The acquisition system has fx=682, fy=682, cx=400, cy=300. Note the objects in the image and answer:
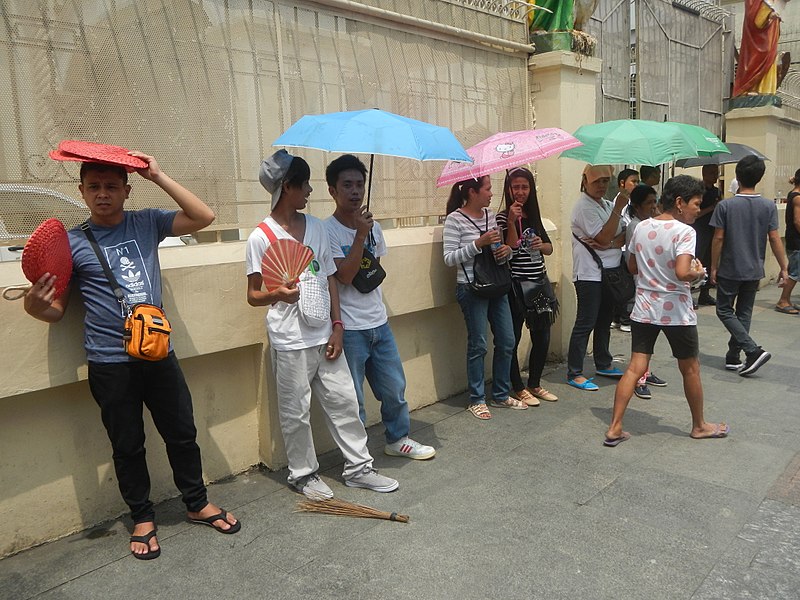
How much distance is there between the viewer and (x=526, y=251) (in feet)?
15.9

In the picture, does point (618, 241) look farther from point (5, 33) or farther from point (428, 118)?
point (5, 33)

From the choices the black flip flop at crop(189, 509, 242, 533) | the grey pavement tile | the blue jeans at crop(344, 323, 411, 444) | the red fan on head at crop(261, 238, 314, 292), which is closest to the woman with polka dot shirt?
the grey pavement tile

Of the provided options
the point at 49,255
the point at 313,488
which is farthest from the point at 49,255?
the point at 313,488

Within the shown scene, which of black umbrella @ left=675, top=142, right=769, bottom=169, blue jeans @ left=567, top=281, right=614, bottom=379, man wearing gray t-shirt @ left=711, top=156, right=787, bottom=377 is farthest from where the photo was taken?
black umbrella @ left=675, top=142, right=769, bottom=169

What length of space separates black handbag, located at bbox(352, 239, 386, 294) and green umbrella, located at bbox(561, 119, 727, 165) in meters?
1.65

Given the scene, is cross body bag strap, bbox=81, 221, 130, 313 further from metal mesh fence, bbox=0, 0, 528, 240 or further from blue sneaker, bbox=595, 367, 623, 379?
blue sneaker, bbox=595, 367, 623, 379

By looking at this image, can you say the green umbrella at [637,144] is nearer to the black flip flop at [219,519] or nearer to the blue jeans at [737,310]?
the blue jeans at [737,310]

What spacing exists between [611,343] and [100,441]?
504cm

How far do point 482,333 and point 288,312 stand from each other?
67.9 inches

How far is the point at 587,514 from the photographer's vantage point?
334cm

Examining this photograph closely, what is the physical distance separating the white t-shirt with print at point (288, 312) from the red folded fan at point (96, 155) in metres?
0.65

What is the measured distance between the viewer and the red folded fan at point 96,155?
2.68 m

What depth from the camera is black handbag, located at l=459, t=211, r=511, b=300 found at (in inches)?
179

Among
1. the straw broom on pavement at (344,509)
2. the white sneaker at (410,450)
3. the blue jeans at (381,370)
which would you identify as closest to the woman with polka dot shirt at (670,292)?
the white sneaker at (410,450)
